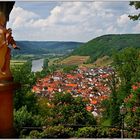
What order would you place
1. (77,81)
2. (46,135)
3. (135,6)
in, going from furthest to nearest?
(77,81)
(135,6)
(46,135)

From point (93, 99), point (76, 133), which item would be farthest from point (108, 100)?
point (76, 133)

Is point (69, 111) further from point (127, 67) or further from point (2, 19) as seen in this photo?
point (2, 19)

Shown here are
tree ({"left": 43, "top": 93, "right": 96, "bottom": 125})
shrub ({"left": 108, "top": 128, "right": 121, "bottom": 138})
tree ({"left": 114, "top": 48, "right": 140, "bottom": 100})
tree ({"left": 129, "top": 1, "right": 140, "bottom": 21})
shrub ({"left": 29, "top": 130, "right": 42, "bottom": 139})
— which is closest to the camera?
shrub ({"left": 29, "top": 130, "right": 42, "bottom": 139})

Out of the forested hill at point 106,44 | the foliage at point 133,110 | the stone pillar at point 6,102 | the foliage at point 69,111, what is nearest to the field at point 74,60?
the forested hill at point 106,44

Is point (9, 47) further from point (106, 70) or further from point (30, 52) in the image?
point (106, 70)

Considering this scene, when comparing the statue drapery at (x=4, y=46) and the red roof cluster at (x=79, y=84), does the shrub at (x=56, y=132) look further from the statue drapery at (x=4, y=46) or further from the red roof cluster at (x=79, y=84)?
the statue drapery at (x=4, y=46)

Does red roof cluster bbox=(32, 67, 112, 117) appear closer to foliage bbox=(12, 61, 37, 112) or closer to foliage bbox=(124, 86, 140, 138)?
foliage bbox=(12, 61, 37, 112)

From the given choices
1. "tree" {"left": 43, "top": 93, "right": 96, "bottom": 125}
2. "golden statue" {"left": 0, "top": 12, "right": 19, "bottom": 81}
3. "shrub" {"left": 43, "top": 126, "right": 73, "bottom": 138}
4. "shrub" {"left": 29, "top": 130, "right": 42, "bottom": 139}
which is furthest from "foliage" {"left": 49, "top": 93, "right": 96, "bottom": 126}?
"golden statue" {"left": 0, "top": 12, "right": 19, "bottom": 81}
